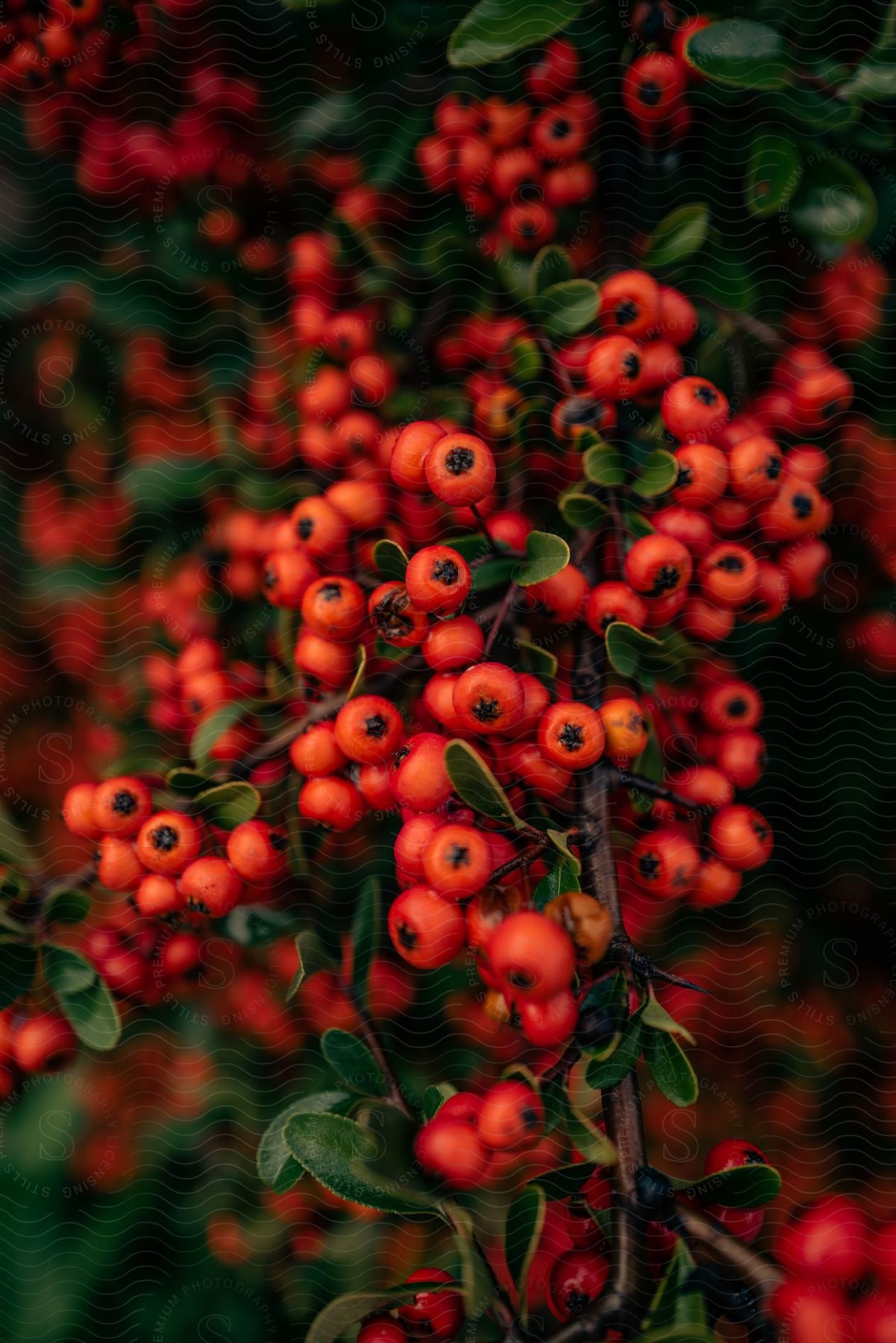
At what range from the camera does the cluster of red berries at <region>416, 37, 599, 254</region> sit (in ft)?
4.13

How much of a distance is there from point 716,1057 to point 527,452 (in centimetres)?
93

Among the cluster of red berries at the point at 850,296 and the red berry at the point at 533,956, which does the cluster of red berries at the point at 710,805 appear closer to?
the red berry at the point at 533,956

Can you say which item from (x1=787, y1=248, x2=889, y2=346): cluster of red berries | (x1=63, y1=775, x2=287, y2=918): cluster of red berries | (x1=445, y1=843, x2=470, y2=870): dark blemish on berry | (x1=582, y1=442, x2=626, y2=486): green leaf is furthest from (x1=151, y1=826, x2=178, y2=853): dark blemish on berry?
(x1=787, y1=248, x2=889, y2=346): cluster of red berries

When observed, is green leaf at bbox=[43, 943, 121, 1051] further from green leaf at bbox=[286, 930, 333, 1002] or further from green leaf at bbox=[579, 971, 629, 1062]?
green leaf at bbox=[579, 971, 629, 1062]

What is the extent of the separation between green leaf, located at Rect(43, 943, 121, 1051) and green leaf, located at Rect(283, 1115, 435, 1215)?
0.38 meters

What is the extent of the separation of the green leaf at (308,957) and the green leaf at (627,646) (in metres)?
0.57

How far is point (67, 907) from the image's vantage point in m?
1.30

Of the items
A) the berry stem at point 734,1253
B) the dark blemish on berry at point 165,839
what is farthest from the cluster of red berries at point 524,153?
the berry stem at point 734,1253

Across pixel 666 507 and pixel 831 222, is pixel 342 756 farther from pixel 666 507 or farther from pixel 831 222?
pixel 831 222

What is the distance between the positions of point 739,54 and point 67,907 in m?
1.52

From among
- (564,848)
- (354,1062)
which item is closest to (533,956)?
(564,848)

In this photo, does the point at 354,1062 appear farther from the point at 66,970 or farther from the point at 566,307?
the point at 566,307

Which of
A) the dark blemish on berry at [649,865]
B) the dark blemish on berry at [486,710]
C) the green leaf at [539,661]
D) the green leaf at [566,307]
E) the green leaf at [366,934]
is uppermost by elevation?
the green leaf at [566,307]

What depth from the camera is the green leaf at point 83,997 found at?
1242 mm
